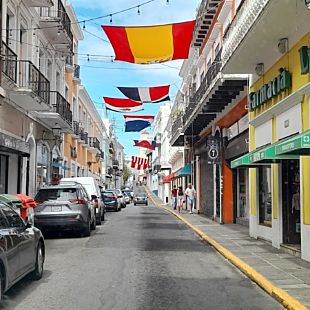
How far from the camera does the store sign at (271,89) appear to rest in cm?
1185

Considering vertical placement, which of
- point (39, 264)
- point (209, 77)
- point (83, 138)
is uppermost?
point (209, 77)

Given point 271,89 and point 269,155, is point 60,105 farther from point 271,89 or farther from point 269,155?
point 269,155

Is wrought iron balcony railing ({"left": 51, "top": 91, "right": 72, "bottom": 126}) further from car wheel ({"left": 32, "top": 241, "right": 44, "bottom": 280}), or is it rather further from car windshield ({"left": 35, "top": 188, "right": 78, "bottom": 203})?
car wheel ({"left": 32, "top": 241, "right": 44, "bottom": 280})

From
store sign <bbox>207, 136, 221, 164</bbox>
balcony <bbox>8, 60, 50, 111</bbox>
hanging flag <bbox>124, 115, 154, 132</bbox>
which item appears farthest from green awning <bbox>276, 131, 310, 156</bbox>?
hanging flag <bbox>124, 115, 154, 132</bbox>

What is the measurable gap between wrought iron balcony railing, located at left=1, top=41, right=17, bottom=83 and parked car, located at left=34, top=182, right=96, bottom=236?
4.36m

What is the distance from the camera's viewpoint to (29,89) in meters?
18.5

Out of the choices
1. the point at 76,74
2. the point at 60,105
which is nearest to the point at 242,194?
the point at 60,105

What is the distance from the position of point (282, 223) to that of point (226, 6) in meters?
10.2

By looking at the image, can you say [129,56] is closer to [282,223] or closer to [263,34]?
[263,34]

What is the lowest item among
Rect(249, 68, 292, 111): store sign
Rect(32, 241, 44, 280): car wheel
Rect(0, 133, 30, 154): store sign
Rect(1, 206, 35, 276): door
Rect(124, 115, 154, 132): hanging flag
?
Rect(32, 241, 44, 280): car wheel

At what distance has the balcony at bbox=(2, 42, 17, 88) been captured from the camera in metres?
17.2

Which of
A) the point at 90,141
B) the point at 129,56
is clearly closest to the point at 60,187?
the point at 129,56

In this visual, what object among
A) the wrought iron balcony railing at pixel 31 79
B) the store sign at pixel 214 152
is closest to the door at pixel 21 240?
the wrought iron balcony railing at pixel 31 79

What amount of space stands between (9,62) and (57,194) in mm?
5041
